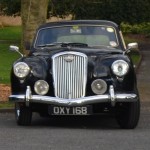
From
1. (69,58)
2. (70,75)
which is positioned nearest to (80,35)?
(69,58)

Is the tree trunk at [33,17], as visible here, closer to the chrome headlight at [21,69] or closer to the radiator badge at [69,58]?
the chrome headlight at [21,69]

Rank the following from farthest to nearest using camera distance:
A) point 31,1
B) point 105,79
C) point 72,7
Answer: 1. point 72,7
2. point 31,1
3. point 105,79

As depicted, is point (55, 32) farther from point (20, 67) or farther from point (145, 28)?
point (145, 28)

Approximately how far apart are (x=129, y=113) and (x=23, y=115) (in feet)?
5.88

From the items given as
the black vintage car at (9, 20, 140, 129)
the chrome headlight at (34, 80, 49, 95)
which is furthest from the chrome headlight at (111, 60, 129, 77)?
the chrome headlight at (34, 80, 49, 95)

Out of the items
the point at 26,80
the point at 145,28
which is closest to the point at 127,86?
the point at 26,80

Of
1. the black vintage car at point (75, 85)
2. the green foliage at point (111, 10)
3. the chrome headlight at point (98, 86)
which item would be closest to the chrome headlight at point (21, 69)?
the black vintage car at point (75, 85)

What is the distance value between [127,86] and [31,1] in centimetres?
822

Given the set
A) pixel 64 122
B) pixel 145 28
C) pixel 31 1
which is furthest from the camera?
pixel 145 28

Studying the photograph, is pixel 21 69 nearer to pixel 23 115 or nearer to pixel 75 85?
pixel 23 115

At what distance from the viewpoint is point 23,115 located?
36.9 ft

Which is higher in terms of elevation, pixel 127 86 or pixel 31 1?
pixel 31 1

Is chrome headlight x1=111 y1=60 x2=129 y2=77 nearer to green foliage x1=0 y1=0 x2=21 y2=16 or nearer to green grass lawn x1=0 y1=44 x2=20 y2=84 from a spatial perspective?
green grass lawn x1=0 y1=44 x2=20 y2=84

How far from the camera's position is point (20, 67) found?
1099 centimetres
